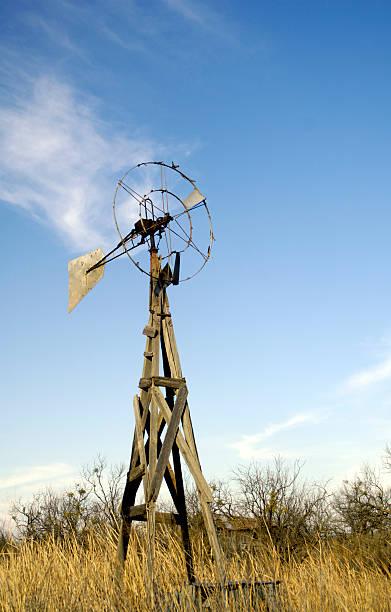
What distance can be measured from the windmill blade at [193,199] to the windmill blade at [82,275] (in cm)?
154

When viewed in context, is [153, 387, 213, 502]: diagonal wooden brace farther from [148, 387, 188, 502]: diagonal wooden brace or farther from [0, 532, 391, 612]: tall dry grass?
[0, 532, 391, 612]: tall dry grass

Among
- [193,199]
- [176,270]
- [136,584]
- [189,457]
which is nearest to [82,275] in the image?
[176,270]

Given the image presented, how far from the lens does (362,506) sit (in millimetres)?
28766

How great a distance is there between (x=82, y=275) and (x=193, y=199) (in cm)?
208

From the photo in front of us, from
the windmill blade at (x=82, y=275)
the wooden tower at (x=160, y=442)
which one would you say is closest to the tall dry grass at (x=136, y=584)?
the wooden tower at (x=160, y=442)

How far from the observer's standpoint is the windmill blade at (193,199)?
8.38m

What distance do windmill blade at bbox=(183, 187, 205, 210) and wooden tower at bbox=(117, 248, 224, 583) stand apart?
114cm

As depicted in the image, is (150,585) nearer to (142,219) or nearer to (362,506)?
(142,219)

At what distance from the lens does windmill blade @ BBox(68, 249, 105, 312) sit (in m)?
8.23

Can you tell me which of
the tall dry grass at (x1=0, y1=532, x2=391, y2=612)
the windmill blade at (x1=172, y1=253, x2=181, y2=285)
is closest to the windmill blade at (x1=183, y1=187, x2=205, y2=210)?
the windmill blade at (x1=172, y1=253, x2=181, y2=285)

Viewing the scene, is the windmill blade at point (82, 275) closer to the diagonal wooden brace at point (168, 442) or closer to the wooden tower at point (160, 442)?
the wooden tower at point (160, 442)

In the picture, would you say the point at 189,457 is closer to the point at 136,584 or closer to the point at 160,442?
the point at 160,442

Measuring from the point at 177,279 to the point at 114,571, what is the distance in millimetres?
4107

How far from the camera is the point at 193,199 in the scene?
27.6 feet
